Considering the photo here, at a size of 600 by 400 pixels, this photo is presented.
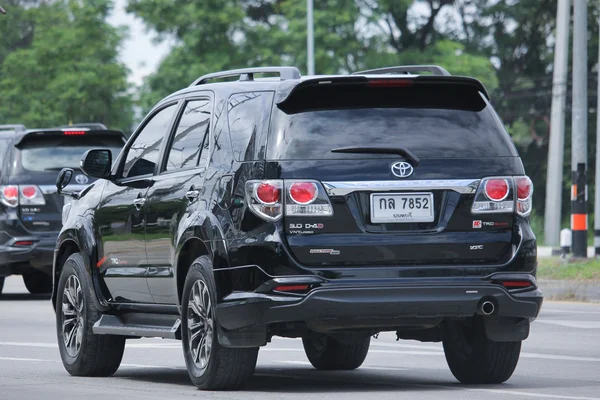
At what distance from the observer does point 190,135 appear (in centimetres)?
933

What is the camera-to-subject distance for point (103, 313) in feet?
33.4

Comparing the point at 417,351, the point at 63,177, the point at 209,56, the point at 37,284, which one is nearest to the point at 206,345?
the point at 63,177

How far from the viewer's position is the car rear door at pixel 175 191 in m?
9.01

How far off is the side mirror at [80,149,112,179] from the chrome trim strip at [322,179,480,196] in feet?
7.68

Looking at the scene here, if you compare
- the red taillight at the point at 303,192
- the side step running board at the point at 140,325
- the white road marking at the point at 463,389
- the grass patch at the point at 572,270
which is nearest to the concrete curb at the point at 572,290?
the grass patch at the point at 572,270

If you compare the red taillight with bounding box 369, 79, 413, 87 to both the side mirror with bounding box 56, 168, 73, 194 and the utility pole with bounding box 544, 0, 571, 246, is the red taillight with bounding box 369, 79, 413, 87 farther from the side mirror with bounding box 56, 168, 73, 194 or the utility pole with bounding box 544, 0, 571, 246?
the utility pole with bounding box 544, 0, 571, 246

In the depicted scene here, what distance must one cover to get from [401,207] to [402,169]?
0.20 metres

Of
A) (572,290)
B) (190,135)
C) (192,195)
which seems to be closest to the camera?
(192,195)

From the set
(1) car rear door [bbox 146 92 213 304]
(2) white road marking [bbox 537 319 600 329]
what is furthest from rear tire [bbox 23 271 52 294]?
(1) car rear door [bbox 146 92 213 304]

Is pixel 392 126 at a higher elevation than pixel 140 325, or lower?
higher

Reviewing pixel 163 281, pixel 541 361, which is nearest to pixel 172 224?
pixel 163 281

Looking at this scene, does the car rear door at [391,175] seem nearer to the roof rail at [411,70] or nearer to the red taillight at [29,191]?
the roof rail at [411,70]

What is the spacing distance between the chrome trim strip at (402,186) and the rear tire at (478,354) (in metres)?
0.94

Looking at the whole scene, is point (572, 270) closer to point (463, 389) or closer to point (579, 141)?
point (579, 141)
